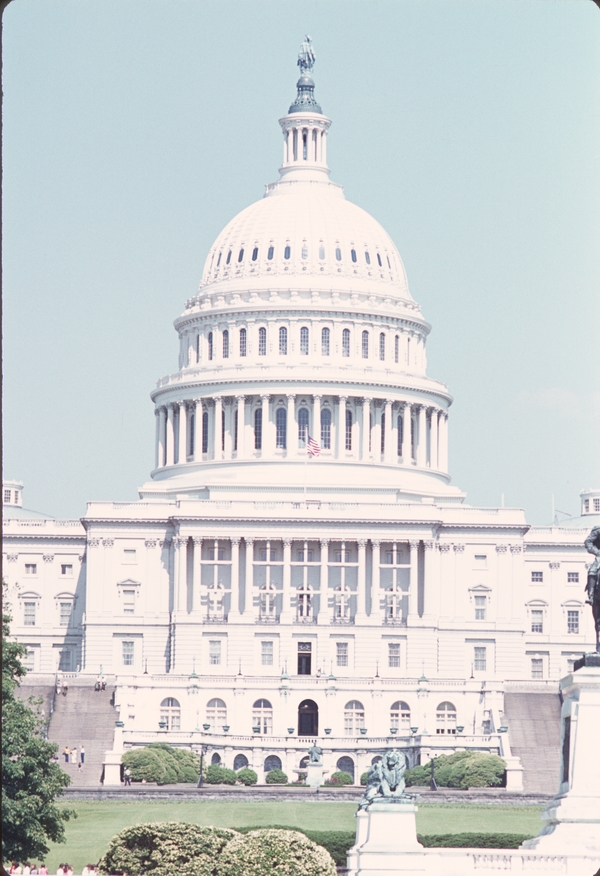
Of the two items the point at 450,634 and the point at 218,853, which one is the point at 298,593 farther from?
the point at 218,853

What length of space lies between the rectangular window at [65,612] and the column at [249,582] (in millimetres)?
14990

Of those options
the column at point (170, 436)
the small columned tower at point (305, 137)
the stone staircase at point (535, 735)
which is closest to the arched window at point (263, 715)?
the stone staircase at point (535, 735)

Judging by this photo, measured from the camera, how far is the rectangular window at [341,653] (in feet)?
449

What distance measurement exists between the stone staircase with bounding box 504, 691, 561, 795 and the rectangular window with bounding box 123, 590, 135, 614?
29.5 metres

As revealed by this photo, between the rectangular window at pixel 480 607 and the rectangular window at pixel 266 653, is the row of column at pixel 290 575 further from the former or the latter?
the rectangular window at pixel 480 607

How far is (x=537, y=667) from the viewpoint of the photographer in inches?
5753

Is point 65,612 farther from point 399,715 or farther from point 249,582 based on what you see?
point 399,715

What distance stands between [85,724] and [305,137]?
215ft

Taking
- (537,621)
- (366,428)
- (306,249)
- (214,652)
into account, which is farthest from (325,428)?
(214,652)

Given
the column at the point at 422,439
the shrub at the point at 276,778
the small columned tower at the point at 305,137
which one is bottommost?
the shrub at the point at 276,778

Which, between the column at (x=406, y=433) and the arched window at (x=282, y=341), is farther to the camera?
the arched window at (x=282, y=341)

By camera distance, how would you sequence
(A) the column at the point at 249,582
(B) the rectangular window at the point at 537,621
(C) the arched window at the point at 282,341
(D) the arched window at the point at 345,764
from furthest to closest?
(C) the arched window at the point at 282,341 < (B) the rectangular window at the point at 537,621 < (A) the column at the point at 249,582 < (D) the arched window at the point at 345,764

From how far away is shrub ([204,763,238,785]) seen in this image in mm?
101938

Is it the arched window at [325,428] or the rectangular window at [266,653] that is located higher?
the arched window at [325,428]
